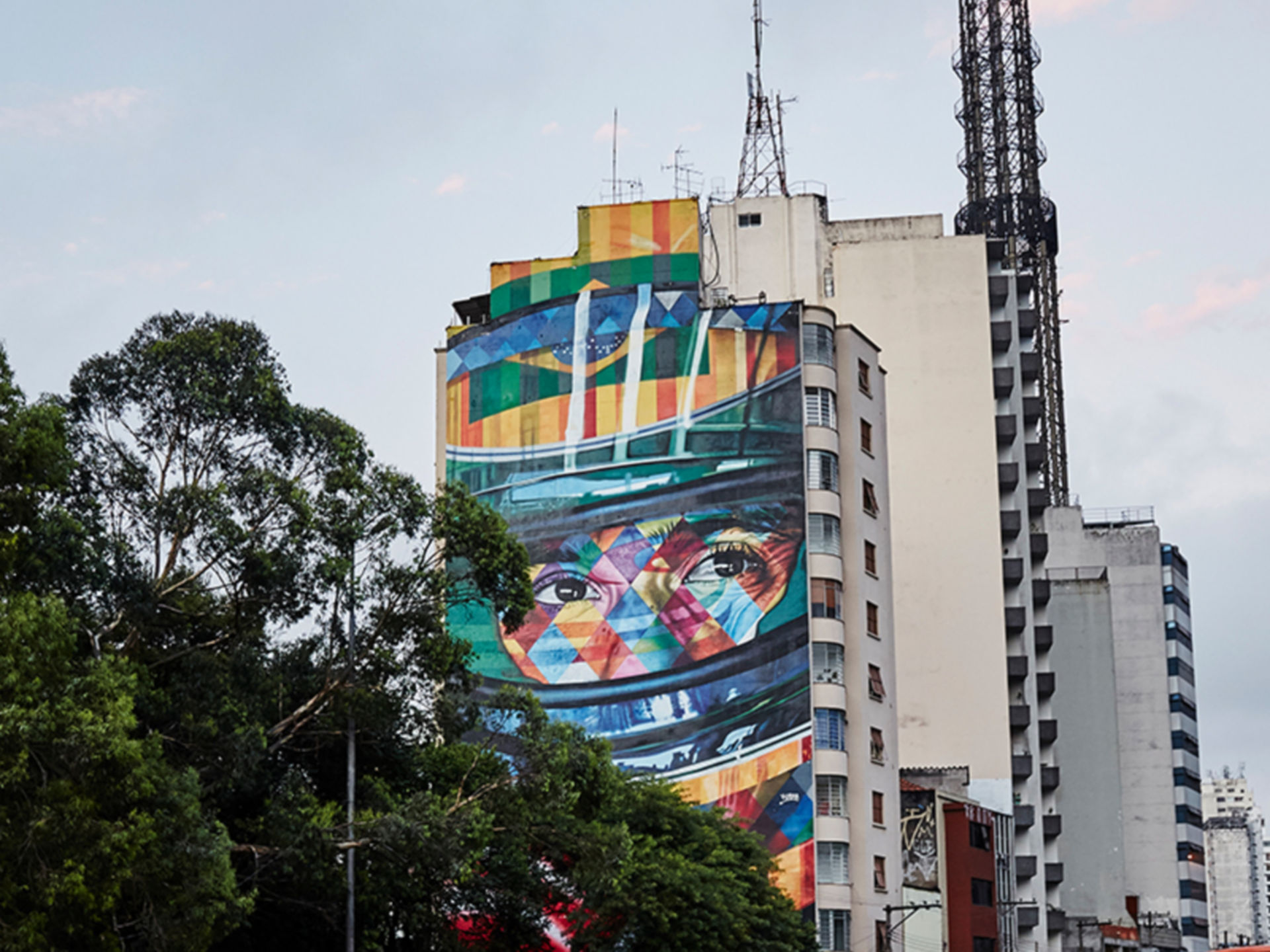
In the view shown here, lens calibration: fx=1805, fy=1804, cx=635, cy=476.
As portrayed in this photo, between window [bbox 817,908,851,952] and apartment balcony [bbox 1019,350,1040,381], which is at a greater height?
apartment balcony [bbox 1019,350,1040,381]

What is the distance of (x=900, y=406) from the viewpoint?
93.1 metres

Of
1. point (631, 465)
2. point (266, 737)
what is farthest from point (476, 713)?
point (631, 465)

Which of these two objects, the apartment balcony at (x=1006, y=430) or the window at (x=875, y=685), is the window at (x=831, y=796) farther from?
the apartment balcony at (x=1006, y=430)

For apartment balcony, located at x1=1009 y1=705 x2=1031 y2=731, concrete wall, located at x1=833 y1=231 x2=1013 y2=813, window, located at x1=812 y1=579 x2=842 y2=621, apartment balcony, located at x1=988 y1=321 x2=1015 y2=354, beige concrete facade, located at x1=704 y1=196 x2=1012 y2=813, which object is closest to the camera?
window, located at x1=812 y1=579 x2=842 y2=621

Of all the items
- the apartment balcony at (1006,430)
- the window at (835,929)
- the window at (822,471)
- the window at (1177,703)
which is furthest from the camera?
the window at (1177,703)

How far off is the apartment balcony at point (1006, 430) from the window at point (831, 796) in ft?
90.8

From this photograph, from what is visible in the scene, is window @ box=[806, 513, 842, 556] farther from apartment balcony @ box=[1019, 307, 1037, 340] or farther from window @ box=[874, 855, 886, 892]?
apartment balcony @ box=[1019, 307, 1037, 340]

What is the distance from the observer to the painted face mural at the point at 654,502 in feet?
242

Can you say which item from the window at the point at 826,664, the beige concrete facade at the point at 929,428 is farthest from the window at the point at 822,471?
the beige concrete facade at the point at 929,428

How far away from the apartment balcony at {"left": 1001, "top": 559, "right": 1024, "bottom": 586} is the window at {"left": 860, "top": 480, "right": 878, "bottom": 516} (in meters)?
17.2

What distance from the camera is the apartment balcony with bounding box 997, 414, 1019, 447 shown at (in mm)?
93375

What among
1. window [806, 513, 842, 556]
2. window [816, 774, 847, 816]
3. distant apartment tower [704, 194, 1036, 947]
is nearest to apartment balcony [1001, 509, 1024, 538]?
distant apartment tower [704, 194, 1036, 947]

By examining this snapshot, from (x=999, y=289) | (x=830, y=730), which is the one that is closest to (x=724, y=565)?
(x=830, y=730)

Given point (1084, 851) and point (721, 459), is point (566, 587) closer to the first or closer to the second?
point (721, 459)
